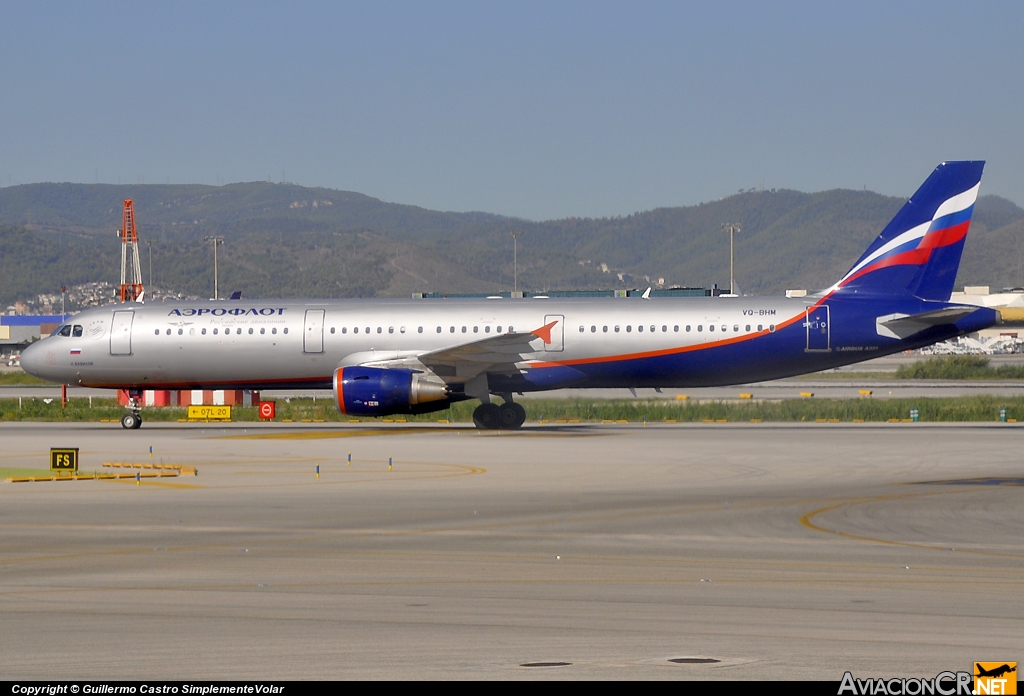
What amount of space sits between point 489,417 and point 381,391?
4.15 metres

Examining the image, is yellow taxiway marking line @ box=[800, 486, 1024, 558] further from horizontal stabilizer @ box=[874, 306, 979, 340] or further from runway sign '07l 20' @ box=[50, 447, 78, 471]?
horizontal stabilizer @ box=[874, 306, 979, 340]

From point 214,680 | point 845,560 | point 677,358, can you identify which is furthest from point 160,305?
point 214,680

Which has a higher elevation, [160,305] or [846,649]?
[160,305]

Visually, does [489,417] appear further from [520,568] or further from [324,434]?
[520,568]

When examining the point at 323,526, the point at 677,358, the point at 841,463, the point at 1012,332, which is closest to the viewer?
the point at 323,526

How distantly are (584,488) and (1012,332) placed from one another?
5094 inches

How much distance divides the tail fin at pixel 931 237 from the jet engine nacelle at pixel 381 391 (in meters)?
12.5

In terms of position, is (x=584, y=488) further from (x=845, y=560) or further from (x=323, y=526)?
(x=845, y=560)

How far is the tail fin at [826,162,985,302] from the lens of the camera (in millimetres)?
36812

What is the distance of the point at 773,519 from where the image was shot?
1794cm

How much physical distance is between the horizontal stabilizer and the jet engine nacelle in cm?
1272

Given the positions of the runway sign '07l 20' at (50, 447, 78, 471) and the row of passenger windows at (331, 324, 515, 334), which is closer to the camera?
the runway sign '07l 20' at (50, 447, 78, 471)

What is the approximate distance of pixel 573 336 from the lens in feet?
121

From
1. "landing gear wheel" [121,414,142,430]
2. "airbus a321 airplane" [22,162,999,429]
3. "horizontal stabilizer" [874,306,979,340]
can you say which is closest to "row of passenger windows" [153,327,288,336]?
"airbus a321 airplane" [22,162,999,429]
